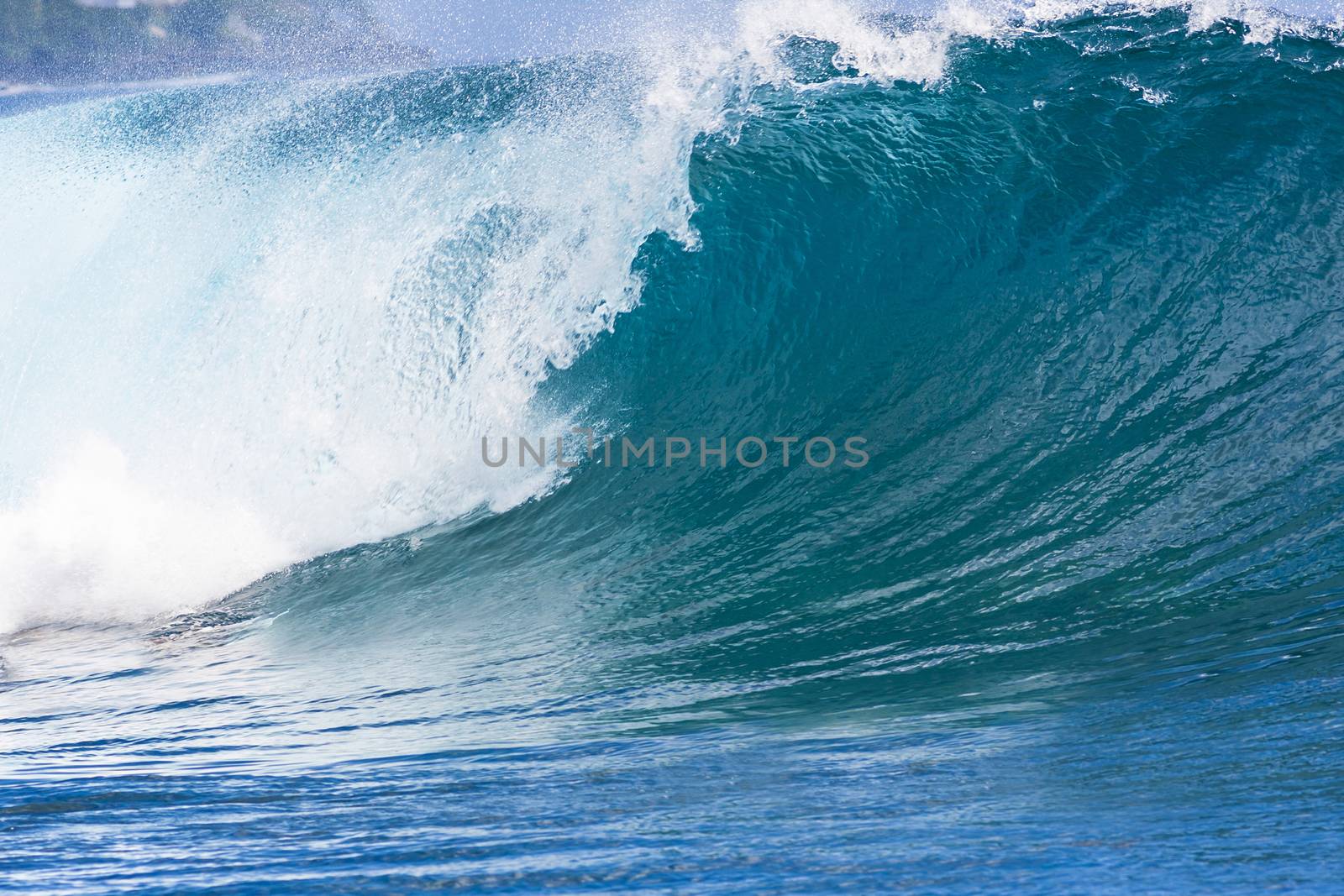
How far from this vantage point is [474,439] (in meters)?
6.80

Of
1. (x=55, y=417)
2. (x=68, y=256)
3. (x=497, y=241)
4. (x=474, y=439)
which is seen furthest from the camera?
(x=68, y=256)

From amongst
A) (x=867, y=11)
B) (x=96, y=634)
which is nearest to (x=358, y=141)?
(x=867, y=11)

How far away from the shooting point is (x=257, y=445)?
7195mm

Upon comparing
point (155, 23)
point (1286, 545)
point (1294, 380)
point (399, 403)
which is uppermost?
point (155, 23)

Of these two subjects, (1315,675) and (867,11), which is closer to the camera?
(1315,675)

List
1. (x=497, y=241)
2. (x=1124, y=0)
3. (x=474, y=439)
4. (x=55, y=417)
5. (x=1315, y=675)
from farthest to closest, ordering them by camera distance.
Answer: (x=55, y=417)
(x=1124, y=0)
(x=497, y=241)
(x=474, y=439)
(x=1315, y=675)

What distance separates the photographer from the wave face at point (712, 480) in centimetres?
272

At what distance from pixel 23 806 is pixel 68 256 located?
833 cm

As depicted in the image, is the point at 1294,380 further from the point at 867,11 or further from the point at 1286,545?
the point at 867,11

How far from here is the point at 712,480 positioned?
6133mm

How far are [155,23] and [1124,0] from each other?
112 ft

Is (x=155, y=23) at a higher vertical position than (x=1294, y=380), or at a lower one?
higher

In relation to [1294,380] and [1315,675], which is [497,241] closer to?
[1294,380]

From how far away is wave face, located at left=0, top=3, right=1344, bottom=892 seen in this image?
272 cm
